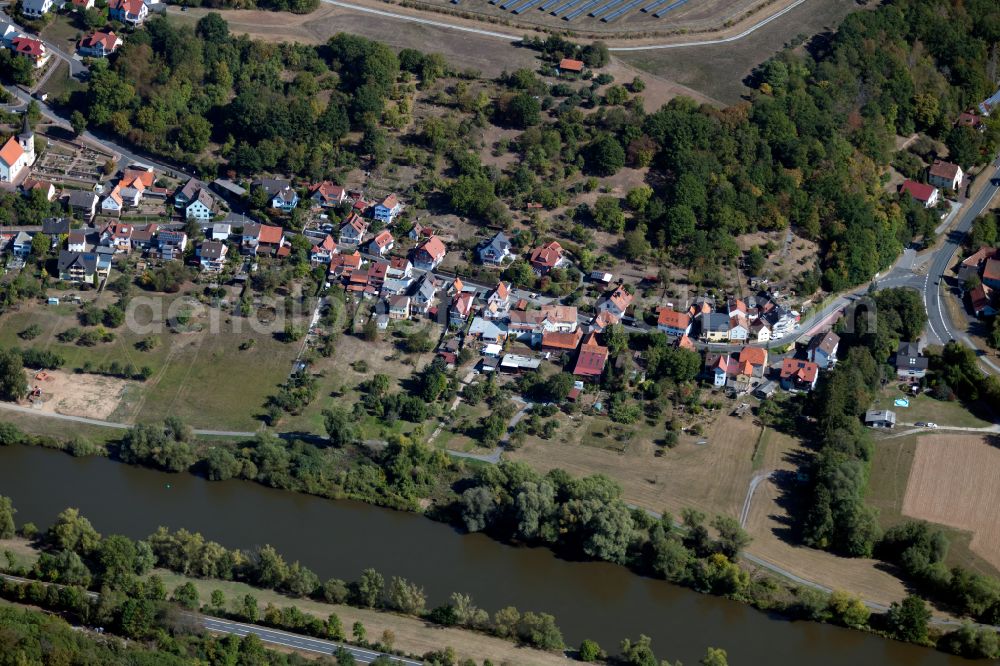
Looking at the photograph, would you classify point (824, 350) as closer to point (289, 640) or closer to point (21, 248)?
point (289, 640)

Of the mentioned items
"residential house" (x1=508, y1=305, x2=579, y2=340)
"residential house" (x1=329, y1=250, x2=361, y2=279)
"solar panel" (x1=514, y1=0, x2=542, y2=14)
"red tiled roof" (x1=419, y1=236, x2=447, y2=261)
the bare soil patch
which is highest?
"solar panel" (x1=514, y1=0, x2=542, y2=14)

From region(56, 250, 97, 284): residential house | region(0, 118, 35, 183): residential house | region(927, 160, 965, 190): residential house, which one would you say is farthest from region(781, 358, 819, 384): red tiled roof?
region(0, 118, 35, 183): residential house

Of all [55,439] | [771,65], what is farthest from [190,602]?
[771,65]

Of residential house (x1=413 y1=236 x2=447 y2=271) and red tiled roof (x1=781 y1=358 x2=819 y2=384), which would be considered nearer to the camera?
red tiled roof (x1=781 y1=358 x2=819 y2=384)

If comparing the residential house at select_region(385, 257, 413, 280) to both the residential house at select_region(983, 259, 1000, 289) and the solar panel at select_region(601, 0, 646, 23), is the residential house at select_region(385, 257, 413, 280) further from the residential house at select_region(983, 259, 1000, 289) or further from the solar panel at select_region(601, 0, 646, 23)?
the residential house at select_region(983, 259, 1000, 289)

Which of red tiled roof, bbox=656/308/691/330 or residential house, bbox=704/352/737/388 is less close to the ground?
red tiled roof, bbox=656/308/691/330

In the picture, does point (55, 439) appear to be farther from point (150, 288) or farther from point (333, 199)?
point (333, 199)
